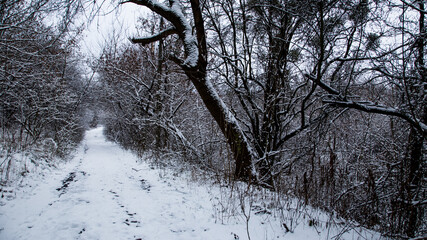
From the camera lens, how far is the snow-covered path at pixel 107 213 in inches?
89.7

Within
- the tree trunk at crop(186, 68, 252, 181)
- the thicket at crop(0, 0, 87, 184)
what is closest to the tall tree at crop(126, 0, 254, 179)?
the tree trunk at crop(186, 68, 252, 181)

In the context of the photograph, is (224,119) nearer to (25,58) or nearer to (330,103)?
(330,103)

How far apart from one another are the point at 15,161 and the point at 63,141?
584 centimetres

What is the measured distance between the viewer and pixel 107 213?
2.80 metres

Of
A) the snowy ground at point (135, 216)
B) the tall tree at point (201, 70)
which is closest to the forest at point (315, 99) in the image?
the tall tree at point (201, 70)

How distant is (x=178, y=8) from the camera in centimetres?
424

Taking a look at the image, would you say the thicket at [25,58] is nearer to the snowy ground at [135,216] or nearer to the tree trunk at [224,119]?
the snowy ground at [135,216]

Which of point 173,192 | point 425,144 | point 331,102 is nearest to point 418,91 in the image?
point 425,144

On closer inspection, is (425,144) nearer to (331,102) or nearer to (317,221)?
(331,102)

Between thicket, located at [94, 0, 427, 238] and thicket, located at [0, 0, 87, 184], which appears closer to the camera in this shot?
thicket, located at [94, 0, 427, 238]

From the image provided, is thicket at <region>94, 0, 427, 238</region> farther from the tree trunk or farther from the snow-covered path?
the snow-covered path

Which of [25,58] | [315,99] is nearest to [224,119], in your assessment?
[315,99]

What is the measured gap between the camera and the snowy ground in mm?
2287

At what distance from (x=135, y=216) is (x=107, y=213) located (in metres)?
0.42
